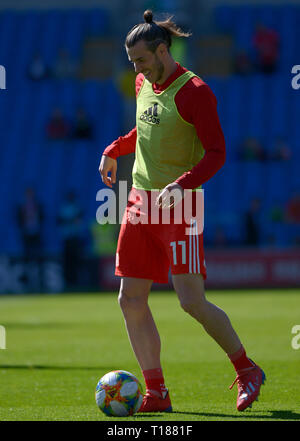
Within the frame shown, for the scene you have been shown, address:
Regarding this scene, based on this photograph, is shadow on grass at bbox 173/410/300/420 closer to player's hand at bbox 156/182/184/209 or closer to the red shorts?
the red shorts

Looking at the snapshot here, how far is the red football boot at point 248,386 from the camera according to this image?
19.3 feet

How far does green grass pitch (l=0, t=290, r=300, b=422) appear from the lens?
6000 millimetres

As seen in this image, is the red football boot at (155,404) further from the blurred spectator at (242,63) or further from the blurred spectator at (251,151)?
the blurred spectator at (242,63)

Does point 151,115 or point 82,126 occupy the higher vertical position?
point 82,126

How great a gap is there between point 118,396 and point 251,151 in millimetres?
19184

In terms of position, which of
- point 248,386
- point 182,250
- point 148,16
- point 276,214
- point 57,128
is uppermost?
point 57,128

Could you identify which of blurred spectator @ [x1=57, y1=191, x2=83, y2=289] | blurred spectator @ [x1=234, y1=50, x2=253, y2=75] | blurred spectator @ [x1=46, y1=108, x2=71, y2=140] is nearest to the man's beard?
blurred spectator @ [x1=57, y1=191, x2=83, y2=289]

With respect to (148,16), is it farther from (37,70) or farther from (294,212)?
(37,70)

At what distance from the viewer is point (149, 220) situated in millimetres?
6031

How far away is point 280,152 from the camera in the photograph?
24.5m

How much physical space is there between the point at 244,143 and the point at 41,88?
22.4 feet

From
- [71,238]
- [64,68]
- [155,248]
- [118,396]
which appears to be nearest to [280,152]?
[71,238]

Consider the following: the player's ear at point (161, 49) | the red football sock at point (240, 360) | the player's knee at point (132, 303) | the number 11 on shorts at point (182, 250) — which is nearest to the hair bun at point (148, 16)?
the player's ear at point (161, 49)

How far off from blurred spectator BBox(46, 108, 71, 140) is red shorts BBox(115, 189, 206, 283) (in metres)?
19.9
